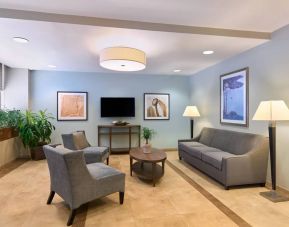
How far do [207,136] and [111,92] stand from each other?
10.2 ft

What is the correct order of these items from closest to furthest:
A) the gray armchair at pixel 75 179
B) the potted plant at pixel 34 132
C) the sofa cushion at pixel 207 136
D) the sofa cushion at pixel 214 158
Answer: the gray armchair at pixel 75 179, the sofa cushion at pixel 214 158, the sofa cushion at pixel 207 136, the potted plant at pixel 34 132

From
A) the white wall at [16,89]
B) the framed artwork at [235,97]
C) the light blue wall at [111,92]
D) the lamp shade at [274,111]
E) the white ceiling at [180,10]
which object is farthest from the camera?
the light blue wall at [111,92]

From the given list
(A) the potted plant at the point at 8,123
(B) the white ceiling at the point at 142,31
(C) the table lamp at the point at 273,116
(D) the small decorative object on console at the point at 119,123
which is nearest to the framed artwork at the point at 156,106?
(D) the small decorative object on console at the point at 119,123

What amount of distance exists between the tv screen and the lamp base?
13.5 ft

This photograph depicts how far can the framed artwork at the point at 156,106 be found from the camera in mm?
6570

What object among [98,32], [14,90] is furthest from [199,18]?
[14,90]

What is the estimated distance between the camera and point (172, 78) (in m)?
6.77

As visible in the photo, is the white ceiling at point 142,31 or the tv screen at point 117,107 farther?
the tv screen at point 117,107

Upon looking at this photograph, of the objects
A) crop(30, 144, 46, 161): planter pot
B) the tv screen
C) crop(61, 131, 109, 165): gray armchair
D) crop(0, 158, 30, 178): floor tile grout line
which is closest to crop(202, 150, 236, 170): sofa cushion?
crop(61, 131, 109, 165): gray armchair

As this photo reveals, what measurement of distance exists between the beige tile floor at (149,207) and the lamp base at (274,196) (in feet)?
0.30

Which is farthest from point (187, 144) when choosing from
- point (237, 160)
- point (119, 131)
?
point (119, 131)

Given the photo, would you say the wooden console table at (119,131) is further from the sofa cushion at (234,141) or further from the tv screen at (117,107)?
the sofa cushion at (234,141)

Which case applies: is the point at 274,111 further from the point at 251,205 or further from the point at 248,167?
the point at 251,205

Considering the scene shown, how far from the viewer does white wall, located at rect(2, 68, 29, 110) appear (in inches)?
221
